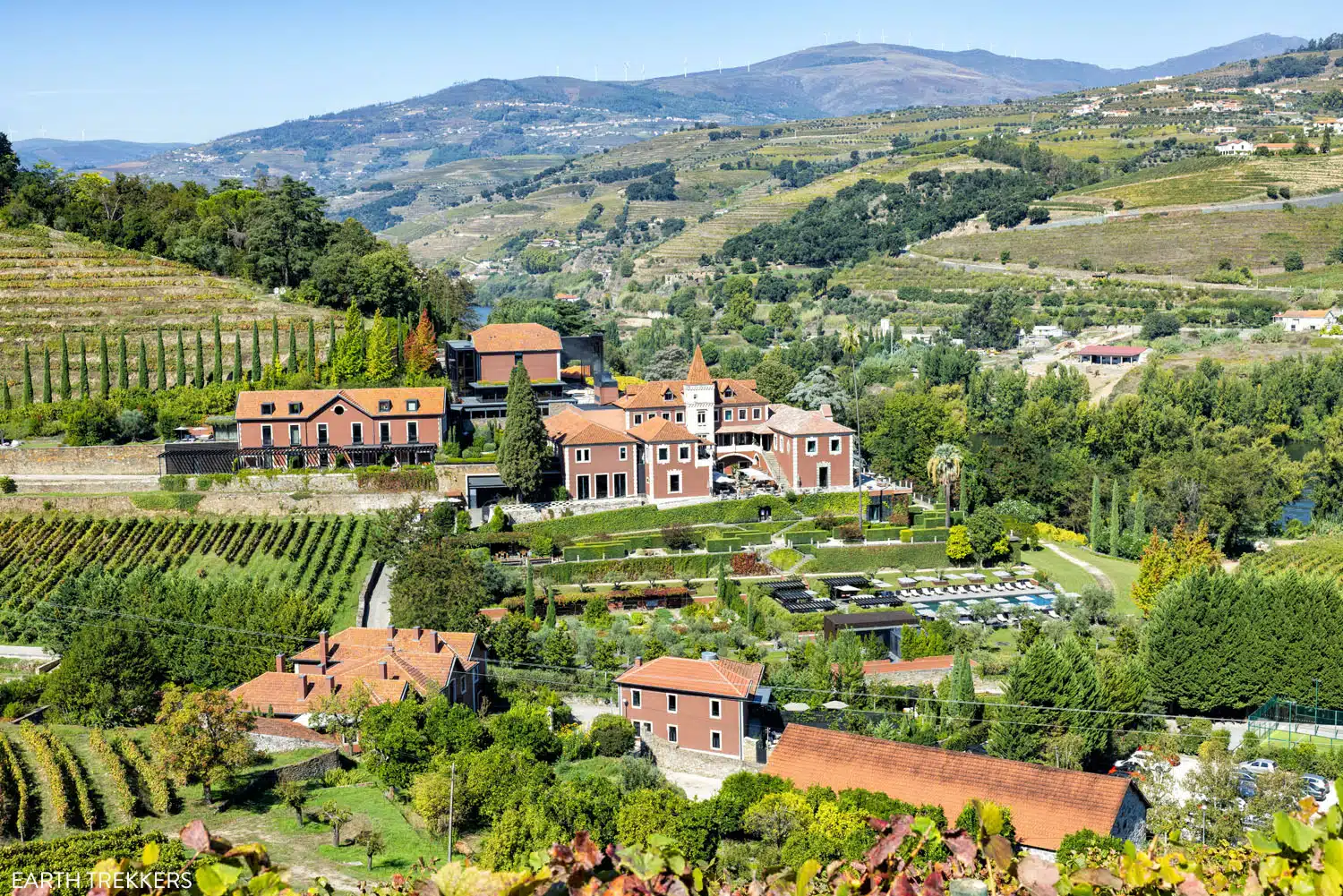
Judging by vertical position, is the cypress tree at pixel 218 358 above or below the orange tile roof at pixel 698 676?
above

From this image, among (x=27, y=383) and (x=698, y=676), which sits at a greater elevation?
(x=27, y=383)

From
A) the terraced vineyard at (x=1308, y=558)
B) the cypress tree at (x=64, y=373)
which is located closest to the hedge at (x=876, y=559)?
the terraced vineyard at (x=1308, y=558)

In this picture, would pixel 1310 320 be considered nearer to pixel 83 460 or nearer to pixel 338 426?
pixel 338 426

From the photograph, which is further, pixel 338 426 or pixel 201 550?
pixel 338 426

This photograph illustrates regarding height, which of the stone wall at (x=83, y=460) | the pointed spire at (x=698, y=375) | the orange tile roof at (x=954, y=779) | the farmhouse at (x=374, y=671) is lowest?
the orange tile roof at (x=954, y=779)

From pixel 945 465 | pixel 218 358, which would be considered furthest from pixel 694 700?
pixel 218 358

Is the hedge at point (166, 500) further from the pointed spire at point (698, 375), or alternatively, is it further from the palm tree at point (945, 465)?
the palm tree at point (945, 465)

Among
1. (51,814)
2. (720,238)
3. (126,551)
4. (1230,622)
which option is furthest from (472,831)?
(720,238)

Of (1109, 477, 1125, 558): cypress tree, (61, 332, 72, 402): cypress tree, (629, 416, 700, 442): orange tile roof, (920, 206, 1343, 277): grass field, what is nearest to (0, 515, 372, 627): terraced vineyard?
(61, 332, 72, 402): cypress tree
